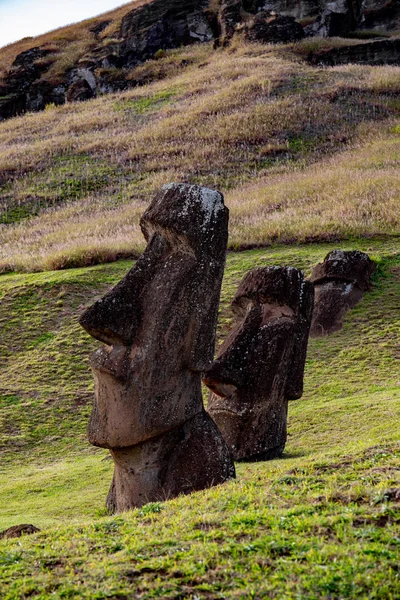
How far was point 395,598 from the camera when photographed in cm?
487

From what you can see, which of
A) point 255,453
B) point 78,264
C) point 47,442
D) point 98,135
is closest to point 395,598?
point 255,453

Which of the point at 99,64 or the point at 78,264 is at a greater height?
the point at 99,64

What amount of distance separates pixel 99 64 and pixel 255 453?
6336 centimetres

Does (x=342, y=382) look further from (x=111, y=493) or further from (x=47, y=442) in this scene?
(x=111, y=493)

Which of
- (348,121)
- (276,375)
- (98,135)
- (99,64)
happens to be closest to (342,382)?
(276,375)

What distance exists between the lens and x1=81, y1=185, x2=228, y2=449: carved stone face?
8.82 metres

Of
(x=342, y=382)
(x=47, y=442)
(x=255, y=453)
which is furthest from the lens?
(x=342, y=382)

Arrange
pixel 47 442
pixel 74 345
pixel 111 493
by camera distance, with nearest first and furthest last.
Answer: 1. pixel 111 493
2. pixel 47 442
3. pixel 74 345

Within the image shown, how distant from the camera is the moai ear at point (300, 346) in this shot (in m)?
11.7

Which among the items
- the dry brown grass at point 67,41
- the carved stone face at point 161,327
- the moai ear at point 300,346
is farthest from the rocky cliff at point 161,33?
the carved stone face at point 161,327

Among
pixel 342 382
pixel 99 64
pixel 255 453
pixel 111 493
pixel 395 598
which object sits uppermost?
pixel 99 64

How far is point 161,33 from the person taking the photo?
7375 cm

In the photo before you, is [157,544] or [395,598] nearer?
[395,598]

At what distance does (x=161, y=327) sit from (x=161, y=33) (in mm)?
68517
